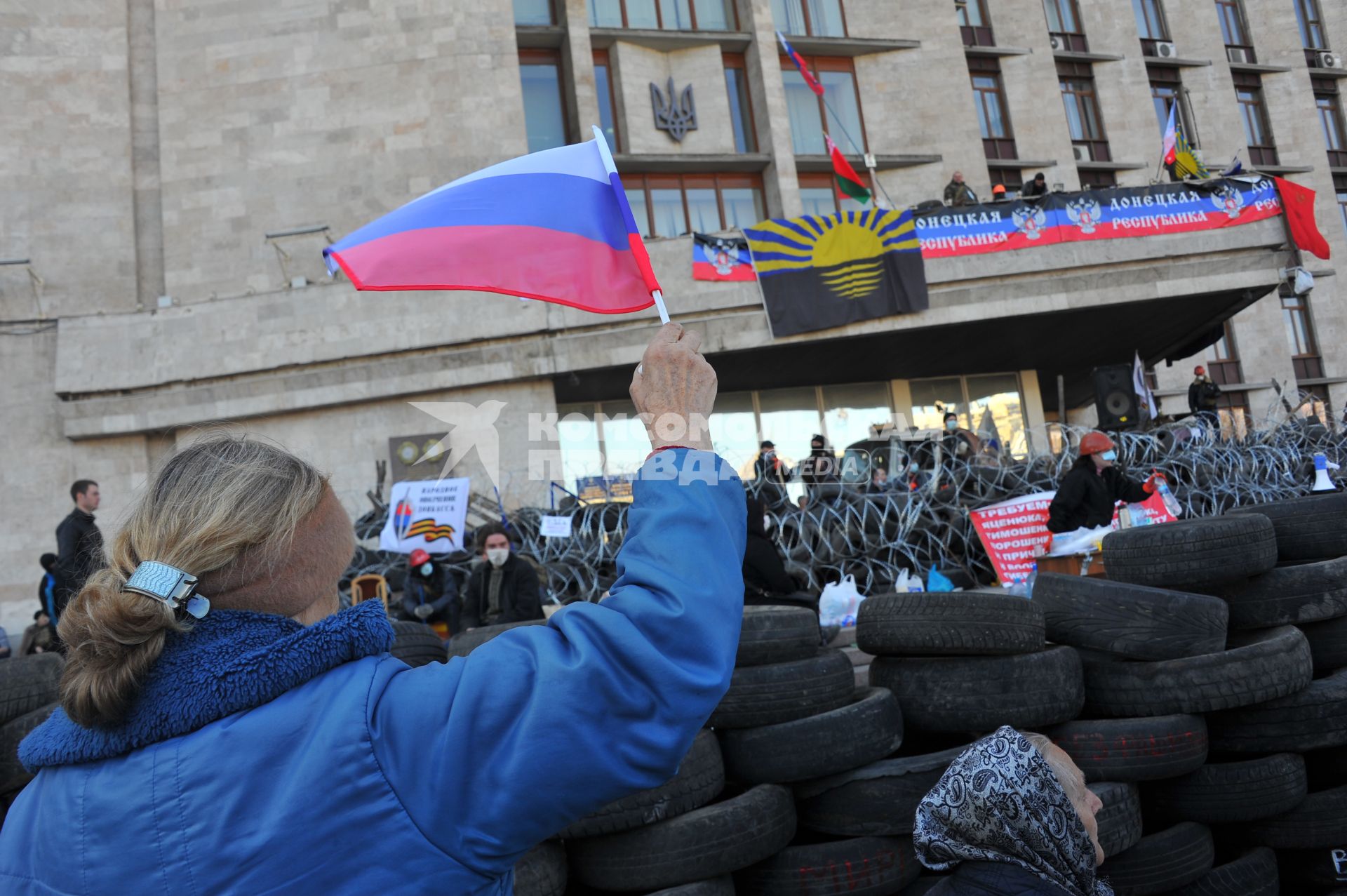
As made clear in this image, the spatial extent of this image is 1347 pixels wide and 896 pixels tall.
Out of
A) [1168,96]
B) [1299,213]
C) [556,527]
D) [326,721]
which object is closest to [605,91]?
[556,527]

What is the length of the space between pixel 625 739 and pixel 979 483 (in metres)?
11.1

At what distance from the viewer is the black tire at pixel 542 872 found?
3279 millimetres

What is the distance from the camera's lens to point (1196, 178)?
58.5 feet

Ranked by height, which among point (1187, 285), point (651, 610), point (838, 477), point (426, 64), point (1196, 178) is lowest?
point (651, 610)

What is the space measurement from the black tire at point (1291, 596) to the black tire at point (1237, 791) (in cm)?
70

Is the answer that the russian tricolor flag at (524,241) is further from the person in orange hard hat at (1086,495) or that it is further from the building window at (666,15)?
the building window at (666,15)

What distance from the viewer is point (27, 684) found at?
13.5 feet

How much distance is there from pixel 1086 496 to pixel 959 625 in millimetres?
4665

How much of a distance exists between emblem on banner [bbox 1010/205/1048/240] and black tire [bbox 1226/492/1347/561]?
41.7 ft

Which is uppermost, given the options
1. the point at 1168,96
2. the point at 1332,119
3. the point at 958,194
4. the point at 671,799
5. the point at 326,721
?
the point at 1168,96

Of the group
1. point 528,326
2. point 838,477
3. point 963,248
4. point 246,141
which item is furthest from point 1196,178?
point 246,141

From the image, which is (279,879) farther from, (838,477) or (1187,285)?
(1187,285)

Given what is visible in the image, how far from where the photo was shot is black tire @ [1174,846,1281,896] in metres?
4.06

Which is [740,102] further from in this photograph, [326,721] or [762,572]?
[326,721]
